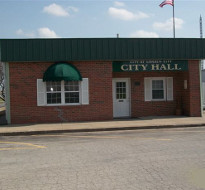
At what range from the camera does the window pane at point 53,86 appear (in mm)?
15359

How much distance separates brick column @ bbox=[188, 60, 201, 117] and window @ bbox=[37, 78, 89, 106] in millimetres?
5814

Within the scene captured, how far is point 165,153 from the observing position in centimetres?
786

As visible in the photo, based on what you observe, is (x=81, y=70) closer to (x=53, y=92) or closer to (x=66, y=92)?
(x=66, y=92)

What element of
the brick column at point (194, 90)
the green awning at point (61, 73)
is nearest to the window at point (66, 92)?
the green awning at point (61, 73)

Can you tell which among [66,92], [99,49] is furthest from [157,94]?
[66,92]

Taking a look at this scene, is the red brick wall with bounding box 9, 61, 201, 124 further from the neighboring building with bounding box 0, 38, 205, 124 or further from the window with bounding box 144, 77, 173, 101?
the window with bounding box 144, 77, 173, 101

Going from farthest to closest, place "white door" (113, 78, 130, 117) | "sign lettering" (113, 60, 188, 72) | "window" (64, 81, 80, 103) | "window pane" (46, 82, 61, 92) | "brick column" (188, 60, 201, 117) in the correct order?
"white door" (113, 78, 130, 117) → "brick column" (188, 60, 201, 117) → "sign lettering" (113, 60, 188, 72) → "window" (64, 81, 80, 103) → "window pane" (46, 82, 61, 92)

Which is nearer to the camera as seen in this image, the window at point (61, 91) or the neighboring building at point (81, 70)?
the neighboring building at point (81, 70)

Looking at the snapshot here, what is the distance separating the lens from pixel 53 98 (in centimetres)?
1540

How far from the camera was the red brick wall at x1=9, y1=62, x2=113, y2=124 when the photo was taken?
1500 centimetres

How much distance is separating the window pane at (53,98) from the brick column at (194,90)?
23.7 ft

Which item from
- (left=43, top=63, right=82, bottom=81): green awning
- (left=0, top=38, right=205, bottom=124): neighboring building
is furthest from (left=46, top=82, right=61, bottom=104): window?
(left=43, top=63, right=82, bottom=81): green awning

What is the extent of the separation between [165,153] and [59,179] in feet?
10.7

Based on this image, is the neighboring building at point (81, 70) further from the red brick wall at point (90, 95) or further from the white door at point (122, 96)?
the white door at point (122, 96)
